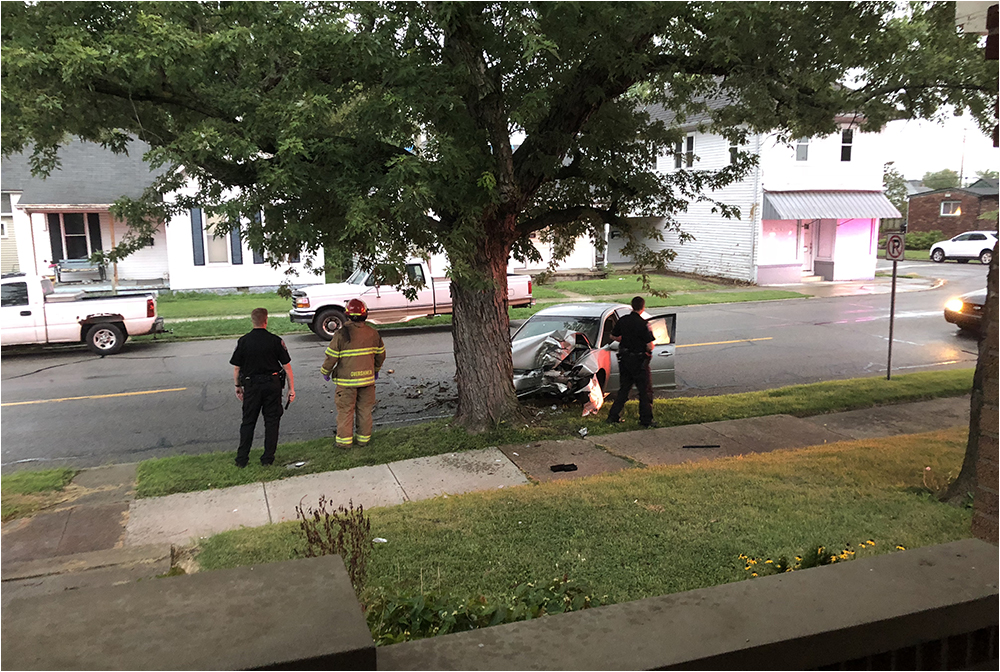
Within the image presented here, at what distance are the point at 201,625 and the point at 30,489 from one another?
7.39 meters

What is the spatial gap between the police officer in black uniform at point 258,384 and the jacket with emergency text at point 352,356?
2.23 feet

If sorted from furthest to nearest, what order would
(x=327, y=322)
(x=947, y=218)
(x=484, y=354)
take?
(x=947, y=218) < (x=327, y=322) < (x=484, y=354)

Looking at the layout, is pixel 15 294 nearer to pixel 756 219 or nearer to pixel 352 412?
pixel 352 412

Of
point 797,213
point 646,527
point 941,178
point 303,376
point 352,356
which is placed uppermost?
point 941,178

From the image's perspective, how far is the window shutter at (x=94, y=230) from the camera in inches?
1064

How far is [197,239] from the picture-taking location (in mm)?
25391

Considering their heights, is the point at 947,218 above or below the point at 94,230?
above

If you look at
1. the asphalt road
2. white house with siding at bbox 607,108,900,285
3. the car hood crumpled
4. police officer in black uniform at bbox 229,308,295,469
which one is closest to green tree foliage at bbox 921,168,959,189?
white house with siding at bbox 607,108,900,285

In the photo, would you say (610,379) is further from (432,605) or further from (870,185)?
(870,185)

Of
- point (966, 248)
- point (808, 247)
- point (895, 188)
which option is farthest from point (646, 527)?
point (895, 188)

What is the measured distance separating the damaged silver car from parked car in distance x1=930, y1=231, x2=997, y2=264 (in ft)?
117

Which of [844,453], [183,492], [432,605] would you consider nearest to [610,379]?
[844,453]

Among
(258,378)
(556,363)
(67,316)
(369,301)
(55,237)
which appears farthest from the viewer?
(55,237)

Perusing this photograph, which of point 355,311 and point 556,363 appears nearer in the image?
point 355,311
